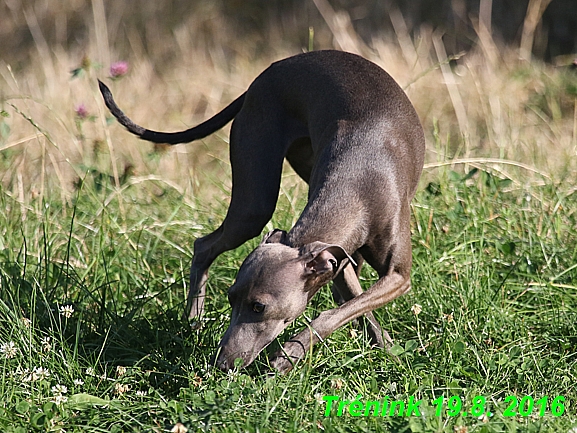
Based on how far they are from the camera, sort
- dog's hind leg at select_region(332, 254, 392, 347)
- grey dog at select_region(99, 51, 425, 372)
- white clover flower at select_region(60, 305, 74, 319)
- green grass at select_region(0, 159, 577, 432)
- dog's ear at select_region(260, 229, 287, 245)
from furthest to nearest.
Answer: dog's hind leg at select_region(332, 254, 392, 347)
white clover flower at select_region(60, 305, 74, 319)
dog's ear at select_region(260, 229, 287, 245)
grey dog at select_region(99, 51, 425, 372)
green grass at select_region(0, 159, 577, 432)

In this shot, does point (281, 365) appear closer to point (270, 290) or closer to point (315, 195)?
point (270, 290)

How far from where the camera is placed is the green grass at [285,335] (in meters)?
2.69

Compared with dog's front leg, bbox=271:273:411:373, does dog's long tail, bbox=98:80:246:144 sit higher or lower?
higher

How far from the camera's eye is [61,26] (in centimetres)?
986

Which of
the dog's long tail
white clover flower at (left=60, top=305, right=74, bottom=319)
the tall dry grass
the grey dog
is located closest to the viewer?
the grey dog

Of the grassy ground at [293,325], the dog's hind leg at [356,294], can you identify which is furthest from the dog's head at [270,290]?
the dog's hind leg at [356,294]

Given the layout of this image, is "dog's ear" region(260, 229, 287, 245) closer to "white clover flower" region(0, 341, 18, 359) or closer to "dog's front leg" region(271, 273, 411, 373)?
"dog's front leg" region(271, 273, 411, 373)

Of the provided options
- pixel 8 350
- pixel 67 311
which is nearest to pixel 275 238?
pixel 67 311

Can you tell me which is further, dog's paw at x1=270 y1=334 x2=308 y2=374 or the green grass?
dog's paw at x1=270 y1=334 x2=308 y2=374

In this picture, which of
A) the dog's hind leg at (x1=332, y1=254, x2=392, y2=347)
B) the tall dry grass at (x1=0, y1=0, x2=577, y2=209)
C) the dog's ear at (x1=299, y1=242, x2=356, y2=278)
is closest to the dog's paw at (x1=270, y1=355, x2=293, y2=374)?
the dog's ear at (x1=299, y1=242, x2=356, y2=278)

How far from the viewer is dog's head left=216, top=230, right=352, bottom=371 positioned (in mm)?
2768

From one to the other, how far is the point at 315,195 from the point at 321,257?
1.17 ft

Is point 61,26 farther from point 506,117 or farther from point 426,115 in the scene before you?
point 506,117

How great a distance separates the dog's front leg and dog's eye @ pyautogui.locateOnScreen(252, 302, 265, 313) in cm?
18
